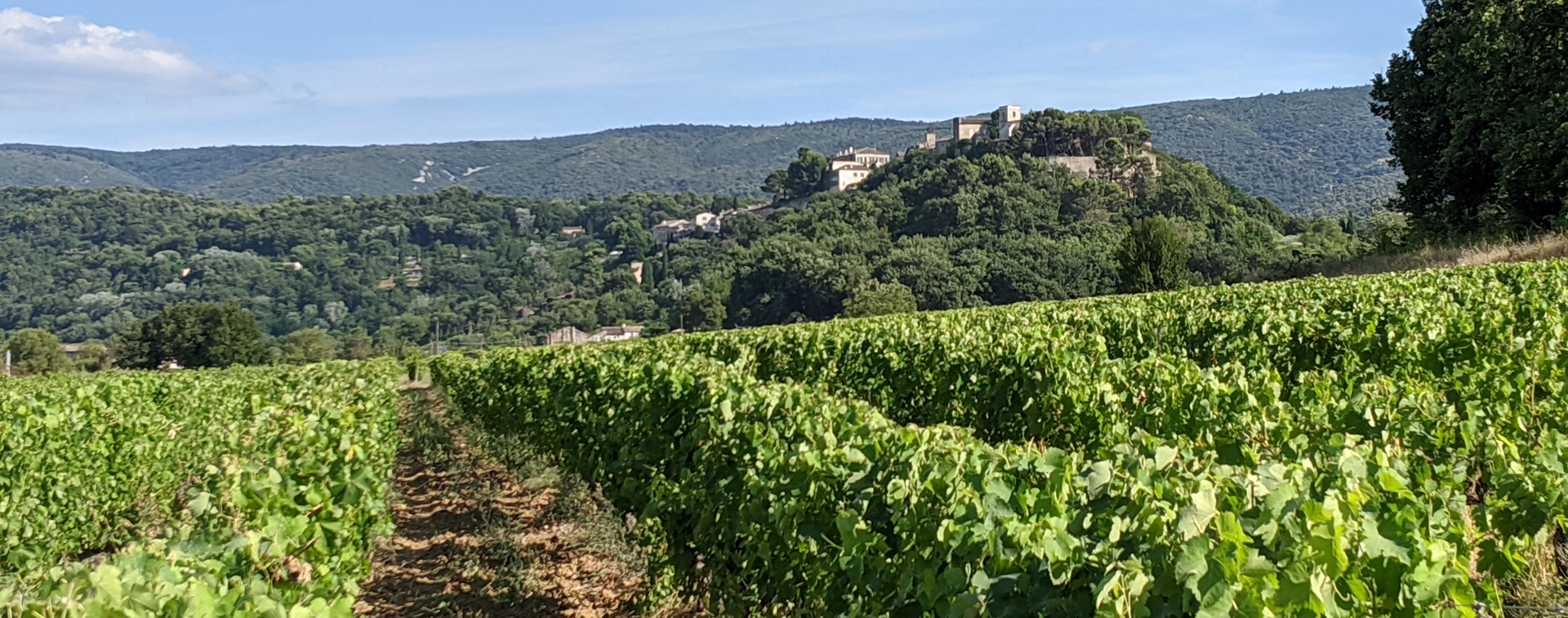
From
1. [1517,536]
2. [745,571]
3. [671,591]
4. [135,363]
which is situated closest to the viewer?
[1517,536]

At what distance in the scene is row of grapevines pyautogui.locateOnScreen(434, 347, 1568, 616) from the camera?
2285 mm

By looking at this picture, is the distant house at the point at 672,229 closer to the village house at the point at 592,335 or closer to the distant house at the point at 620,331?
the village house at the point at 592,335

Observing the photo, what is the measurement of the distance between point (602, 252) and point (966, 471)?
11878 cm

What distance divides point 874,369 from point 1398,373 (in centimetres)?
418

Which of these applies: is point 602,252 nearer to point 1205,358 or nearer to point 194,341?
point 194,341

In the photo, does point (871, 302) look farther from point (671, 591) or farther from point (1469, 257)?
point (671, 591)

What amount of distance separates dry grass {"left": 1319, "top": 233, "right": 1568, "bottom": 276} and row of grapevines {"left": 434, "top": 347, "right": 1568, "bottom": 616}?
14.9m

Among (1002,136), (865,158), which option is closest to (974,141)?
(1002,136)

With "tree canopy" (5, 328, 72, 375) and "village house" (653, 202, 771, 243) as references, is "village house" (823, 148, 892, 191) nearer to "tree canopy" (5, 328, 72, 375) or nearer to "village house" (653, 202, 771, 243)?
"village house" (653, 202, 771, 243)

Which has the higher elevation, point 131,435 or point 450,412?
point 131,435

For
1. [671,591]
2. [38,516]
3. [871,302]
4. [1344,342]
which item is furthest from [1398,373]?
[871,302]

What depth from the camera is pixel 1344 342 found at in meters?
8.07

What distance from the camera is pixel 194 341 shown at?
56.9 meters

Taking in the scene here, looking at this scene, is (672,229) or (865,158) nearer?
(865,158)
